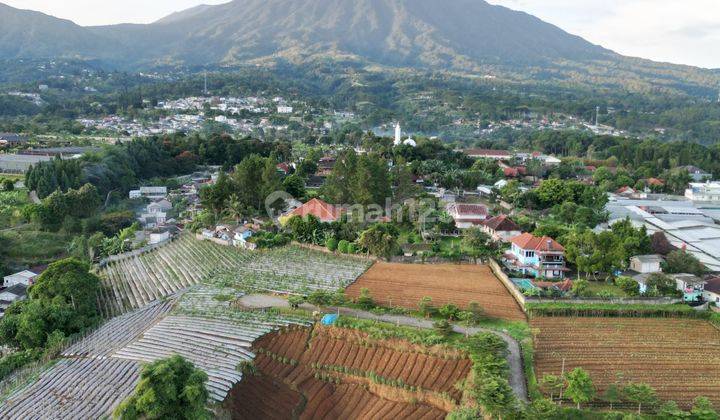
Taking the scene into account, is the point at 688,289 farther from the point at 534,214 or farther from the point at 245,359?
the point at 245,359

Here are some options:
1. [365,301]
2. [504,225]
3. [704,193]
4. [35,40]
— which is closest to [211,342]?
[365,301]

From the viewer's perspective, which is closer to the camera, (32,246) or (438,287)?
(438,287)

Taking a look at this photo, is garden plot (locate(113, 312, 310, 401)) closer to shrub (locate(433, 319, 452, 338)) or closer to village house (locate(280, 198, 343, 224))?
shrub (locate(433, 319, 452, 338))

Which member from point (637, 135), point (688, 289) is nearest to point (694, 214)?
point (688, 289)

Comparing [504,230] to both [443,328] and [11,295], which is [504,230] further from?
[11,295]

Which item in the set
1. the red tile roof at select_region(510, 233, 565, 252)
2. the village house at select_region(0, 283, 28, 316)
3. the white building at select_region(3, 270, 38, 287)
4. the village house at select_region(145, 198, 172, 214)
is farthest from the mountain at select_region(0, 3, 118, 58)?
the red tile roof at select_region(510, 233, 565, 252)

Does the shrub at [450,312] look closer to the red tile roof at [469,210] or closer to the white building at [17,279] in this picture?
the red tile roof at [469,210]
